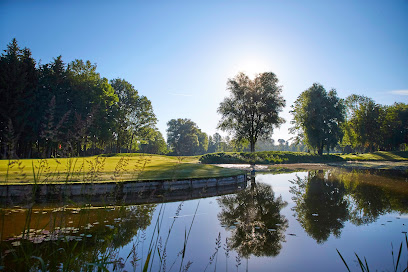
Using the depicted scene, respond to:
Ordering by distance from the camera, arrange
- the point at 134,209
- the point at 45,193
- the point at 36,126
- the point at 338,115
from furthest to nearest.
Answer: the point at 338,115, the point at 36,126, the point at 45,193, the point at 134,209

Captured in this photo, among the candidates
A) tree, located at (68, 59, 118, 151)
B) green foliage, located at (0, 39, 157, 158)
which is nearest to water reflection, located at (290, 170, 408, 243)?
green foliage, located at (0, 39, 157, 158)

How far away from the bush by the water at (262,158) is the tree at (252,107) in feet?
8.78

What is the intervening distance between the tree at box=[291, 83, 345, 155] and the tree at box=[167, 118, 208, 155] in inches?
1827

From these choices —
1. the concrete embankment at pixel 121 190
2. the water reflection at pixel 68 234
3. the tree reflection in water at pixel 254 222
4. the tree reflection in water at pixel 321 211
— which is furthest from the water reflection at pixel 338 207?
the water reflection at pixel 68 234

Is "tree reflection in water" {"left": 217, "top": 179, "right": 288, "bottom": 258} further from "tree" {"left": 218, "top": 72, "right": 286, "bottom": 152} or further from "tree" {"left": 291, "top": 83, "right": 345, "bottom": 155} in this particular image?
"tree" {"left": 291, "top": 83, "right": 345, "bottom": 155}

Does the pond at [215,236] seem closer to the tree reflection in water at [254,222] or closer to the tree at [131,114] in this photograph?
the tree reflection in water at [254,222]

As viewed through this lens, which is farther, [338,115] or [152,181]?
[338,115]

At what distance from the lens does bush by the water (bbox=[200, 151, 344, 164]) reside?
110ft

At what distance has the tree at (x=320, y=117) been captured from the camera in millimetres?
44375

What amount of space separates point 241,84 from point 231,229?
3305 centimetres

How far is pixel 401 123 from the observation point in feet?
201

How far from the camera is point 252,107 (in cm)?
3628

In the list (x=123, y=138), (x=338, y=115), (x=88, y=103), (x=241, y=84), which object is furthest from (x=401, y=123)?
(x=88, y=103)

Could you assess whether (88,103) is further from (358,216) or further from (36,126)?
(358,216)
